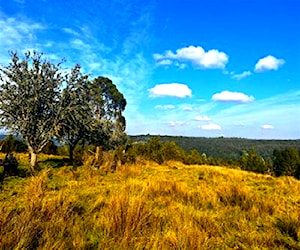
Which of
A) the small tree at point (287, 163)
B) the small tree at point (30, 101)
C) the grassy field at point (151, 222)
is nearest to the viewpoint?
the grassy field at point (151, 222)

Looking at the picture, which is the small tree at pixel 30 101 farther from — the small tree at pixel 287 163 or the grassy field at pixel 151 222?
the small tree at pixel 287 163

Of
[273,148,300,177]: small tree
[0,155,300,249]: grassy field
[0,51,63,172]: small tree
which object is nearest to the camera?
[0,155,300,249]: grassy field

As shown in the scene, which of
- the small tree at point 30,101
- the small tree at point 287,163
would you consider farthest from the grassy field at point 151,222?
the small tree at point 287,163

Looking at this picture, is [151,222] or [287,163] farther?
[287,163]

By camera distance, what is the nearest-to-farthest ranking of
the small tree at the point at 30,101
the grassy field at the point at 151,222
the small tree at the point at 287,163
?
the grassy field at the point at 151,222
the small tree at the point at 30,101
the small tree at the point at 287,163

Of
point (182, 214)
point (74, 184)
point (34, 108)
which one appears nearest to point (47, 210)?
point (182, 214)

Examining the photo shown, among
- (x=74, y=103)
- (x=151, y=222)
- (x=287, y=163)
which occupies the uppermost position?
(x=74, y=103)

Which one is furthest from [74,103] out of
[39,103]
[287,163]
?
[287,163]

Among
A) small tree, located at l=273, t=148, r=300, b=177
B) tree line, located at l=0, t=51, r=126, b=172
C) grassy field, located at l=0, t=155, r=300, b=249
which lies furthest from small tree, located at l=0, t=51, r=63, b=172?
small tree, located at l=273, t=148, r=300, b=177

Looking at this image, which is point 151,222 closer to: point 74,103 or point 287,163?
point 74,103

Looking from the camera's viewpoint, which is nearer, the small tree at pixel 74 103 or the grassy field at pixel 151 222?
the grassy field at pixel 151 222

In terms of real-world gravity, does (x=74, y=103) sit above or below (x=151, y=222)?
above

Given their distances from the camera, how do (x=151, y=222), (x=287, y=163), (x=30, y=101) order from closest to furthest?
1. (x=151, y=222)
2. (x=30, y=101)
3. (x=287, y=163)

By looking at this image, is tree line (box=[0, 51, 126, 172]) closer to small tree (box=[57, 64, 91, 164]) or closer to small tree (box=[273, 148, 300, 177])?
small tree (box=[57, 64, 91, 164])
